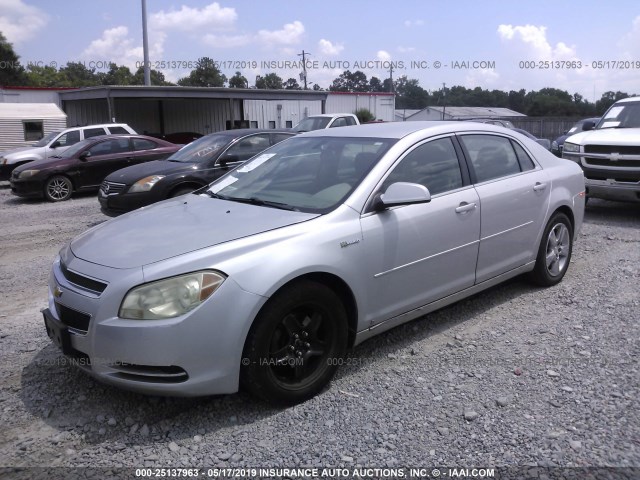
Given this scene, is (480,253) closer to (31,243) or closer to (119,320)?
(119,320)

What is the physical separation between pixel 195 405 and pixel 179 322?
753mm

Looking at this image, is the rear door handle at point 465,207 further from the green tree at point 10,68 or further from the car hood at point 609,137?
the green tree at point 10,68

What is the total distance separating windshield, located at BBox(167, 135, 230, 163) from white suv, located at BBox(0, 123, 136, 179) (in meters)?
7.56

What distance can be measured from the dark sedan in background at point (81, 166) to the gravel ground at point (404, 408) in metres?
8.81

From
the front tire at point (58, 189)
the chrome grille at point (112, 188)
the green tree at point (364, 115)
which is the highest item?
the green tree at point (364, 115)

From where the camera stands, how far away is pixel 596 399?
3.33 metres

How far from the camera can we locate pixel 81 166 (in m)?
13.0

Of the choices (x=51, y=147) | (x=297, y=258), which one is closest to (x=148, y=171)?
(x=297, y=258)

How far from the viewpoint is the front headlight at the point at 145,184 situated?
8.35 m

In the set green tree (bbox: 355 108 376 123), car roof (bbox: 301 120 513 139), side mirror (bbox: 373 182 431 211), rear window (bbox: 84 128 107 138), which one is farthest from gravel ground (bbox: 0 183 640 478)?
green tree (bbox: 355 108 376 123)

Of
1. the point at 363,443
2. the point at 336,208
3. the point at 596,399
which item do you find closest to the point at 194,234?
the point at 336,208

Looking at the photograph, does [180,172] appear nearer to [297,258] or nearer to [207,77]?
[297,258]

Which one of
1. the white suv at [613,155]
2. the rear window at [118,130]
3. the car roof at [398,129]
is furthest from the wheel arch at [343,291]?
the rear window at [118,130]

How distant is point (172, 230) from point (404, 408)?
1779 millimetres
